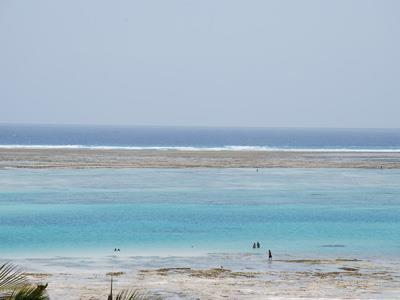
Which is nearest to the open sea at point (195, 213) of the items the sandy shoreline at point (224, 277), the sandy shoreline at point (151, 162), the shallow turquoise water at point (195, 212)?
the shallow turquoise water at point (195, 212)

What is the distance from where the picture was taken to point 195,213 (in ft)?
140

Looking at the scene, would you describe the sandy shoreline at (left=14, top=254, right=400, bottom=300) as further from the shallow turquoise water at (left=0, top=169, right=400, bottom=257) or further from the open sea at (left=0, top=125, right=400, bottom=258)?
the shallow turquoise water at (left=0, top=169, right=400, bottom=257)

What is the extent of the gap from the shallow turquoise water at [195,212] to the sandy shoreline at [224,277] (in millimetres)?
2304

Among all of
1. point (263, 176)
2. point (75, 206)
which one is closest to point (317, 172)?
point (263, 176)

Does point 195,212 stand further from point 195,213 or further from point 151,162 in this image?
point 151,162

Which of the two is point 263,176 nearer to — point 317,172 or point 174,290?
point 317,172

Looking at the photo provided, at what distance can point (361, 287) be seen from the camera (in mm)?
22938

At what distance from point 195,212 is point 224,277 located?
62.8ft

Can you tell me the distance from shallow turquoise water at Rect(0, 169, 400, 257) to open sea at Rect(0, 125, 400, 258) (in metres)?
0.05

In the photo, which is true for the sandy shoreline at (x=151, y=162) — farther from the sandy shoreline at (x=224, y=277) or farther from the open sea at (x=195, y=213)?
the sandy shoreline at (x=224, y=277)

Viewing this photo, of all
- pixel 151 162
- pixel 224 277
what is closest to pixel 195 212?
pixel 224 277

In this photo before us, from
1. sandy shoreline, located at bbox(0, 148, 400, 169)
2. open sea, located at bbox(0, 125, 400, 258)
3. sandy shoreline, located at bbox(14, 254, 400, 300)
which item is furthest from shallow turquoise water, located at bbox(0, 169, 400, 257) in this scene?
sandy shoreline, located at bbox(0, 148, 400, 169)

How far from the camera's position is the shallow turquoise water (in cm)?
3172

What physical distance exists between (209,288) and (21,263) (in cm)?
771
